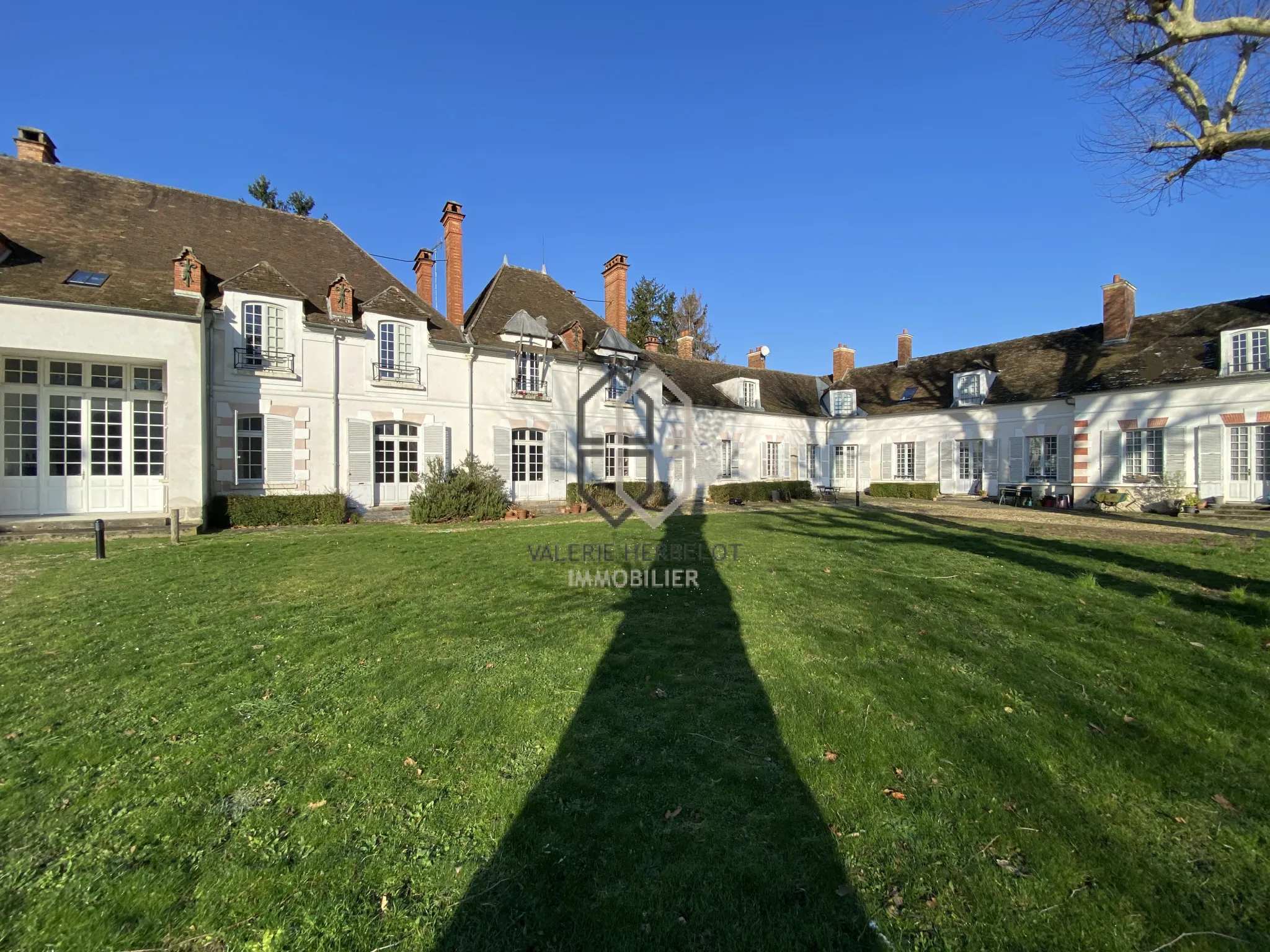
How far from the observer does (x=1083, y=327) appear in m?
21.5

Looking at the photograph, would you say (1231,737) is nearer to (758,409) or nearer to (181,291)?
(181,291)

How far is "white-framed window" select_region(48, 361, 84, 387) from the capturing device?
37.5 feet

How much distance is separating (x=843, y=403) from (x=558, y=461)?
14865mm

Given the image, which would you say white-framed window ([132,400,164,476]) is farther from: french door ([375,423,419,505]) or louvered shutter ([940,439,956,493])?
louvered shutter ([940,439,956,493])

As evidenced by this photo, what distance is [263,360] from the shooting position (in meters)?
13.5

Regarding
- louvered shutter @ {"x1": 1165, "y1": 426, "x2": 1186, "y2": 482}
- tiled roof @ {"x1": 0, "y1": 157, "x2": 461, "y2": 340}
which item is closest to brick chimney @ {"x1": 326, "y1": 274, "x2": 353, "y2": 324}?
tiled roof @ {"x1": 0, "y1": 157, "x2": 461, "y2": 340}

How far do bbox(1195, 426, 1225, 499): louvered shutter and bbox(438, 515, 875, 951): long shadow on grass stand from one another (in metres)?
19.9

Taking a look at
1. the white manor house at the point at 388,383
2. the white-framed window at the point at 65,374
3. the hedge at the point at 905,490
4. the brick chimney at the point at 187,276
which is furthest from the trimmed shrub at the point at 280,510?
the hedge at the point at 905,490

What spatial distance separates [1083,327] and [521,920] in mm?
27359

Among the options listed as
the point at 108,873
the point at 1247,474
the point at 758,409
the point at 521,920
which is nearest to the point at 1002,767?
the point at 521,920

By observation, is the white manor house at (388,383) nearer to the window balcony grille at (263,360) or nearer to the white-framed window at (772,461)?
the window balcony grille at (263,360)

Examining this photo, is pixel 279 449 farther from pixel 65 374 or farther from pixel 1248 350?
pixel 1248 350

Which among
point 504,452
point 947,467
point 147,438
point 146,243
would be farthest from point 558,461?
point 947,467

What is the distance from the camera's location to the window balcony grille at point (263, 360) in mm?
13156
